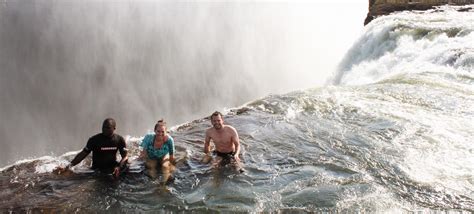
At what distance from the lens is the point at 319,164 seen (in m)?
8.90

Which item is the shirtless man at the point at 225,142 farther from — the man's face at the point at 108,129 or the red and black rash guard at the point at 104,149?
the man's face at the point at 108,129

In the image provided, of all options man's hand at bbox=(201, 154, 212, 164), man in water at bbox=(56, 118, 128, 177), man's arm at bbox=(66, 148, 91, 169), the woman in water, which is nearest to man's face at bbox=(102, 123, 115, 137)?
man in water at bbox=(56, 118, 128, 177)

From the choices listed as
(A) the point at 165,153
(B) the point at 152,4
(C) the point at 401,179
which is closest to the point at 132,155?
(A) the point at 165,153

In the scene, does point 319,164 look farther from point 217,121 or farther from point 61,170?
point 61,170

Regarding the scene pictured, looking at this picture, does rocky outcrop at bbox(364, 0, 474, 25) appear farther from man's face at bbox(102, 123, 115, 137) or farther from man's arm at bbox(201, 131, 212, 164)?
man's face at bbox(102, 123, 115, 137)

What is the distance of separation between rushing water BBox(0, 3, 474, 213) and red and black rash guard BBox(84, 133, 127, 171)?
42cm

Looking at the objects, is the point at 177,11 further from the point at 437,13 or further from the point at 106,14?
the point at 437,13

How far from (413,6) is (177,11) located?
21221 millimetres

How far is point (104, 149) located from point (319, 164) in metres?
4.80

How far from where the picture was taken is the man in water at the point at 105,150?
8195 mm

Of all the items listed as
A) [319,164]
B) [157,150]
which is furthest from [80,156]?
[319,164]

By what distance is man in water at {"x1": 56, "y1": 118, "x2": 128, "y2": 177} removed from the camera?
26.9 feet

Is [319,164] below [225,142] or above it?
below

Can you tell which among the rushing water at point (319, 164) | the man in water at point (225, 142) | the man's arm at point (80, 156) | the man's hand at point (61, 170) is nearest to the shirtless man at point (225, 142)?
the man in water at point (225, 142)
